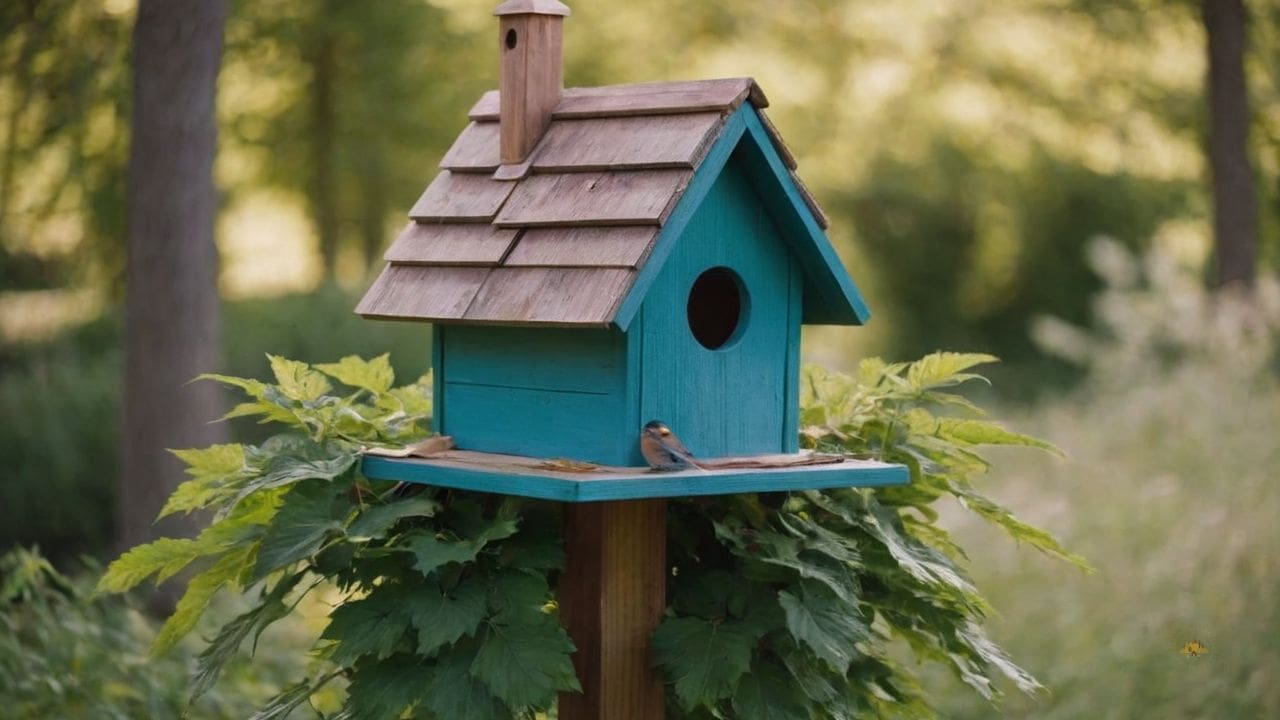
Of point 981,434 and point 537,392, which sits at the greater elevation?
point 537,392

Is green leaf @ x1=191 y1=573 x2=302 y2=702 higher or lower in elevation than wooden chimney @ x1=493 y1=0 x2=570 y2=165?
lower

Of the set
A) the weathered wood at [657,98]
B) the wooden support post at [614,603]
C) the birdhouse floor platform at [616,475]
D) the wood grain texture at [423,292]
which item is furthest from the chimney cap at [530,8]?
the wooden support post at [614,603]

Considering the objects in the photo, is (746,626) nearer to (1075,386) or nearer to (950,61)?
(1075,386)

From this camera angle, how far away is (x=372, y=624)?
2.77 metres

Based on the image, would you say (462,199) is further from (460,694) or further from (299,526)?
(460,694)

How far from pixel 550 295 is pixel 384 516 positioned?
54 cm

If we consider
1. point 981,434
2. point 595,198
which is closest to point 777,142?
point 595,198

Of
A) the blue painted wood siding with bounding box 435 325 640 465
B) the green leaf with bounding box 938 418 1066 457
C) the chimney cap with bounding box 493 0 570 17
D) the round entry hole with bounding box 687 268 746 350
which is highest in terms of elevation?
the chimney cap with bounding box 493 0 570 17

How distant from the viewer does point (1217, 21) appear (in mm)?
9086

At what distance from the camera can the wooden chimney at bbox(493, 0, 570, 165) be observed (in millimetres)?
3129

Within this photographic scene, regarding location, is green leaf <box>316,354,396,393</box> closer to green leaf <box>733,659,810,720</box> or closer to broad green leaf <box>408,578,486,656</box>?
broad green leaf <box>408,578,486,656</box>

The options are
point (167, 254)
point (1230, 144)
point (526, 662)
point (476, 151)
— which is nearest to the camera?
point (526, 662)

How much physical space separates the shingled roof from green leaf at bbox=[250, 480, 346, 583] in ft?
1.45

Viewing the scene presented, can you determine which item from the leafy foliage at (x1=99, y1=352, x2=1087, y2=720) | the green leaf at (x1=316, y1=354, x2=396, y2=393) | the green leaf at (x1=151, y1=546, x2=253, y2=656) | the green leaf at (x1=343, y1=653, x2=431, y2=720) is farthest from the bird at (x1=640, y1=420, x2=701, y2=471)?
the green leaf at (x1=151, y1=546, x2=253, y2=656)
